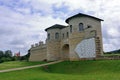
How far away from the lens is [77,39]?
40719 mm

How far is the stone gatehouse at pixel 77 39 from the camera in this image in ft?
122

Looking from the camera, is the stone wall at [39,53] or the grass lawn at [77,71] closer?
the grass lawn at [77,71]

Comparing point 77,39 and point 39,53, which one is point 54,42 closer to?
point 77,39

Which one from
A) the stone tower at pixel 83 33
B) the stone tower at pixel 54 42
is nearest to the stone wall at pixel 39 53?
the stone tower at pixel 54 42

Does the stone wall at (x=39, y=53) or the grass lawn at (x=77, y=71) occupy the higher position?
the stone wall at (x=39, y=53)

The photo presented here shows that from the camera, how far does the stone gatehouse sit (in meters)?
37.3

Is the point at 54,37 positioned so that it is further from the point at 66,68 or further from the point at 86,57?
the point at 66,68

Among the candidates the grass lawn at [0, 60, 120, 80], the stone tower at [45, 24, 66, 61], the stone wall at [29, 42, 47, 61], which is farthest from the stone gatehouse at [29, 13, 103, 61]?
the stone wall at [29, 42, 47, 61]

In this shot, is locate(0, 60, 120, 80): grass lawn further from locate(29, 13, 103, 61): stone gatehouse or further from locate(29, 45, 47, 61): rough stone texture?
locate(29, 45, 47, 61): rough stone texture

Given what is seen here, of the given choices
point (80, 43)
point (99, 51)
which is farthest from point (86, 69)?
point (80, 43)

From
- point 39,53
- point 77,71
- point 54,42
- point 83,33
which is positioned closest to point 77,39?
point 83,33

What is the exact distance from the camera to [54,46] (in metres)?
50.9

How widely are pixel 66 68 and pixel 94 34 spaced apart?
28.1 ft

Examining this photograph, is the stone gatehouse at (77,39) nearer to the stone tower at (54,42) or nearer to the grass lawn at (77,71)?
the stone tower at (54,42)
